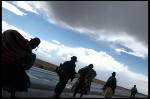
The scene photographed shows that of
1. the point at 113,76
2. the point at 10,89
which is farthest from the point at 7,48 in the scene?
the point at 113,76

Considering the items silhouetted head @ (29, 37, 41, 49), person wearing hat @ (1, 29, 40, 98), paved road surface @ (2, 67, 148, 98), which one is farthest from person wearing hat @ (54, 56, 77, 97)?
person wearing hat @ (1, 29, 40, 98)

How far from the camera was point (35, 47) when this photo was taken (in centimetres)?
1108

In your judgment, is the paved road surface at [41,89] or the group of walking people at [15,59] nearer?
the group of walking people at [15,59]

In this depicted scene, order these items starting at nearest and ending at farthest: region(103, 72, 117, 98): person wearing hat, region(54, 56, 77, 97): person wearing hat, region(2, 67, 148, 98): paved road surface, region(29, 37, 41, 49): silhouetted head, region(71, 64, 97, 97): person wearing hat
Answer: region(29, 37, 41, 49): silhouetted head → region(2, 67, 148, 98): paved road surface → region(54, 56, 77, 97): person wearing hat → region(71, 64, 97, 97): person wearing hat → region(103, 72, 117, 98): person wearing hat

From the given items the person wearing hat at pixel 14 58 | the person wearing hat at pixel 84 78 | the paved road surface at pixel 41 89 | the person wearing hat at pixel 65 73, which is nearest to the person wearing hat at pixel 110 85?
the person wearing hat at pixel 84 78

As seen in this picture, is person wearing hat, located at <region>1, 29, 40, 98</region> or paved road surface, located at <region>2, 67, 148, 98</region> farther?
paved road surface, located at <region>2, 67, 148, 98</region>

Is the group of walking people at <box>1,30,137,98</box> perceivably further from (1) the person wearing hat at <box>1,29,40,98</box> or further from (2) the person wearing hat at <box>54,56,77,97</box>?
(2) the person wearing hat at <box>54,56,77,97</box>

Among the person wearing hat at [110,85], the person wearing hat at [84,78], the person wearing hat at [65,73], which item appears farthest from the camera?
the person wearing hat at [110,85]

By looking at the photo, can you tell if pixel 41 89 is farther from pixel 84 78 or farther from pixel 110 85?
pixel 110 85

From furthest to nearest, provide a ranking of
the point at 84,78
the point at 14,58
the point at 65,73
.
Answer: the point at 84,78, the point at 65,73, the point at 14,58

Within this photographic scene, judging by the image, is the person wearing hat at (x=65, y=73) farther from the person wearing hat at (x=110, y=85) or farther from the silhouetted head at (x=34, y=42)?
the silhouetted head at (x=34, y=42)

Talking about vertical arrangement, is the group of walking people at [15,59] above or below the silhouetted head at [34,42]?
below

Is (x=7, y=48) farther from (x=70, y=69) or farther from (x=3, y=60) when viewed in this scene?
(x=70, y=69)

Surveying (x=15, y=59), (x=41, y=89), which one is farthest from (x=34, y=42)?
(x=41, y=89)
